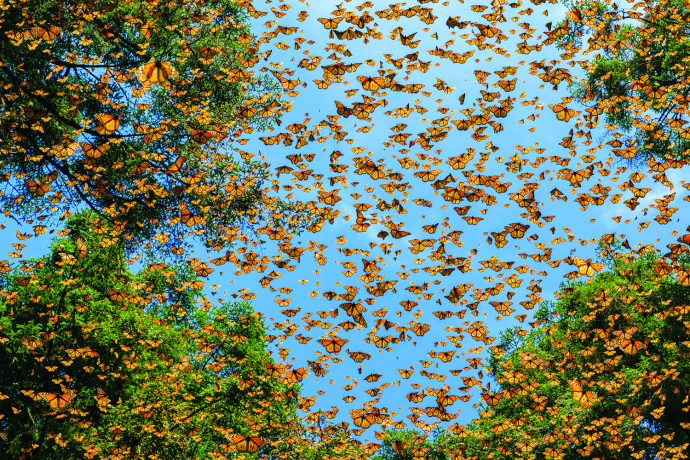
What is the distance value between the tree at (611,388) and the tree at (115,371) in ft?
22.8

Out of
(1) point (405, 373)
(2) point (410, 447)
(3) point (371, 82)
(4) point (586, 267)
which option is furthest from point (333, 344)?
(2) point (410, 447)

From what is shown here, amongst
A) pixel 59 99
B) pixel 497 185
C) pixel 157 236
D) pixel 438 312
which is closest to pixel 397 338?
pixel 438 312

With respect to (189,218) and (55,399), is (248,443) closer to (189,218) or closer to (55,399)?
(55,399)

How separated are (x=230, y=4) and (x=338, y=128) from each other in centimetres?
776

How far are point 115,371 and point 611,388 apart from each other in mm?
15468

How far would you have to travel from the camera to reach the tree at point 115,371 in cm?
1164

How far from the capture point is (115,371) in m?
15.6

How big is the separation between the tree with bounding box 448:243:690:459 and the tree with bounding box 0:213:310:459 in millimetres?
6938

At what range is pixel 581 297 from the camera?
64.7ft

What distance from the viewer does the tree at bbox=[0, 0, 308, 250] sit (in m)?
12.4

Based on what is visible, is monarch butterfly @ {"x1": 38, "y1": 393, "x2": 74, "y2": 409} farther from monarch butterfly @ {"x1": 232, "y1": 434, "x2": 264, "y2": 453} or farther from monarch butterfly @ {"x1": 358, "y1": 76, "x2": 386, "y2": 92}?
monarch butterfly @ {"x1": 358, "y1": 76, "x2": 386, "y2": 92}

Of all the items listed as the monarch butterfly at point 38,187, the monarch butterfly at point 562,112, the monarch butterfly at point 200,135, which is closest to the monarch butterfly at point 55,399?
the monarch butterfly at point 38,187

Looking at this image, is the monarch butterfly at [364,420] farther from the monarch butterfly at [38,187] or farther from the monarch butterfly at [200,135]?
the monarch butterfly at [38,187]

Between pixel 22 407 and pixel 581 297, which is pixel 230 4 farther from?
pixel 581 297
